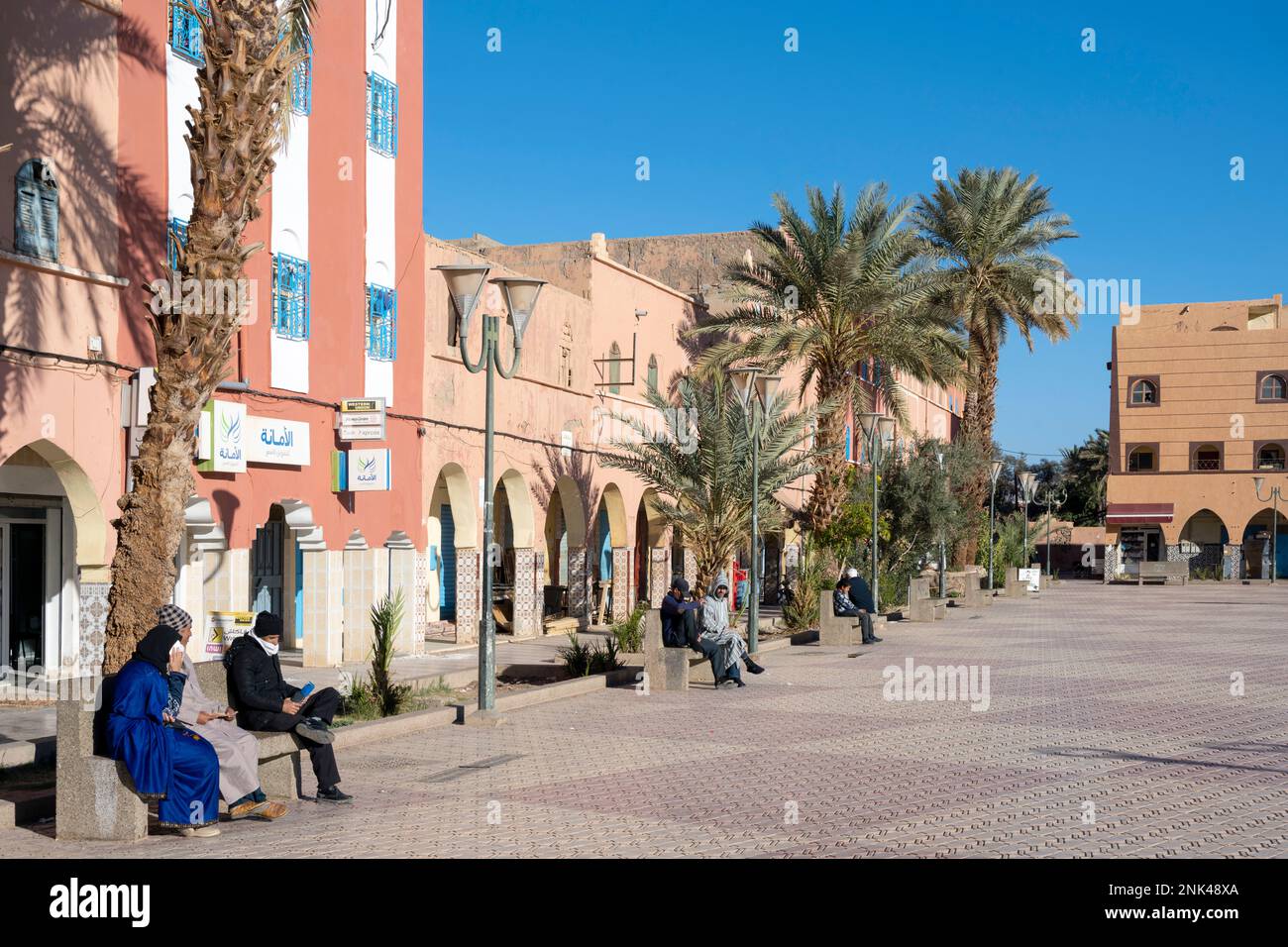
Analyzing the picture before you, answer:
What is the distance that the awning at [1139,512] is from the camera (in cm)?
6297

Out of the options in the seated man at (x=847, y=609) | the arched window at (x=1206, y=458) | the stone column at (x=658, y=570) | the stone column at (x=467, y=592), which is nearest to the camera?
the seated man at (x=847, y=609)

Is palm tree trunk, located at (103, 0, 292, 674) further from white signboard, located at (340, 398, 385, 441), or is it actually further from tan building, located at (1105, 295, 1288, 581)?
tan building, located at (1105, 295, 1288, 581)

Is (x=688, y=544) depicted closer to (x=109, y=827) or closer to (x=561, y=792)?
(x=561, y=792)

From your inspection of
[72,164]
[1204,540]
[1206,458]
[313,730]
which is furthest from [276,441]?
[1204,540]

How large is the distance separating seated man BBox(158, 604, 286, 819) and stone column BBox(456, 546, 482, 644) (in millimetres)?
15015

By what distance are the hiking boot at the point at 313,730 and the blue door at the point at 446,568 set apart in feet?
67.0

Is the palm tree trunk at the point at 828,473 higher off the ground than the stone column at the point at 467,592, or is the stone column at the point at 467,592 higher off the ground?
the palm tree trunk at the point at 828,473

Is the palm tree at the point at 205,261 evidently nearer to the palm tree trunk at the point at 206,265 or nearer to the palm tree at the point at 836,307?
the palm tree trunk at the point at 206,265

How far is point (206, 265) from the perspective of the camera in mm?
11406

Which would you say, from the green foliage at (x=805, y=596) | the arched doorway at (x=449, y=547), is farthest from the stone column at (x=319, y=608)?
the green foliage at (x=805, y=596)

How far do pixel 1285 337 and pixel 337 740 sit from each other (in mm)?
59222

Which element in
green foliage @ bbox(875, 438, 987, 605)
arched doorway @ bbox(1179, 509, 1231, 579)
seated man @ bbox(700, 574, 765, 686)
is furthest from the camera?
arched doorway @ bbox(1179, 509, 1231, 579)

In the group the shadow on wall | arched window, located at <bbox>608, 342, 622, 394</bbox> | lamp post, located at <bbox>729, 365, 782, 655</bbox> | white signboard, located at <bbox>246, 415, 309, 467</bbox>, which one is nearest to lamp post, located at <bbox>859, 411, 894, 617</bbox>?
arched window, located at <bbox>608, 342, 622, 394</bbox>

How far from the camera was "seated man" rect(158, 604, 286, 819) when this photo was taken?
8547 millimetres
